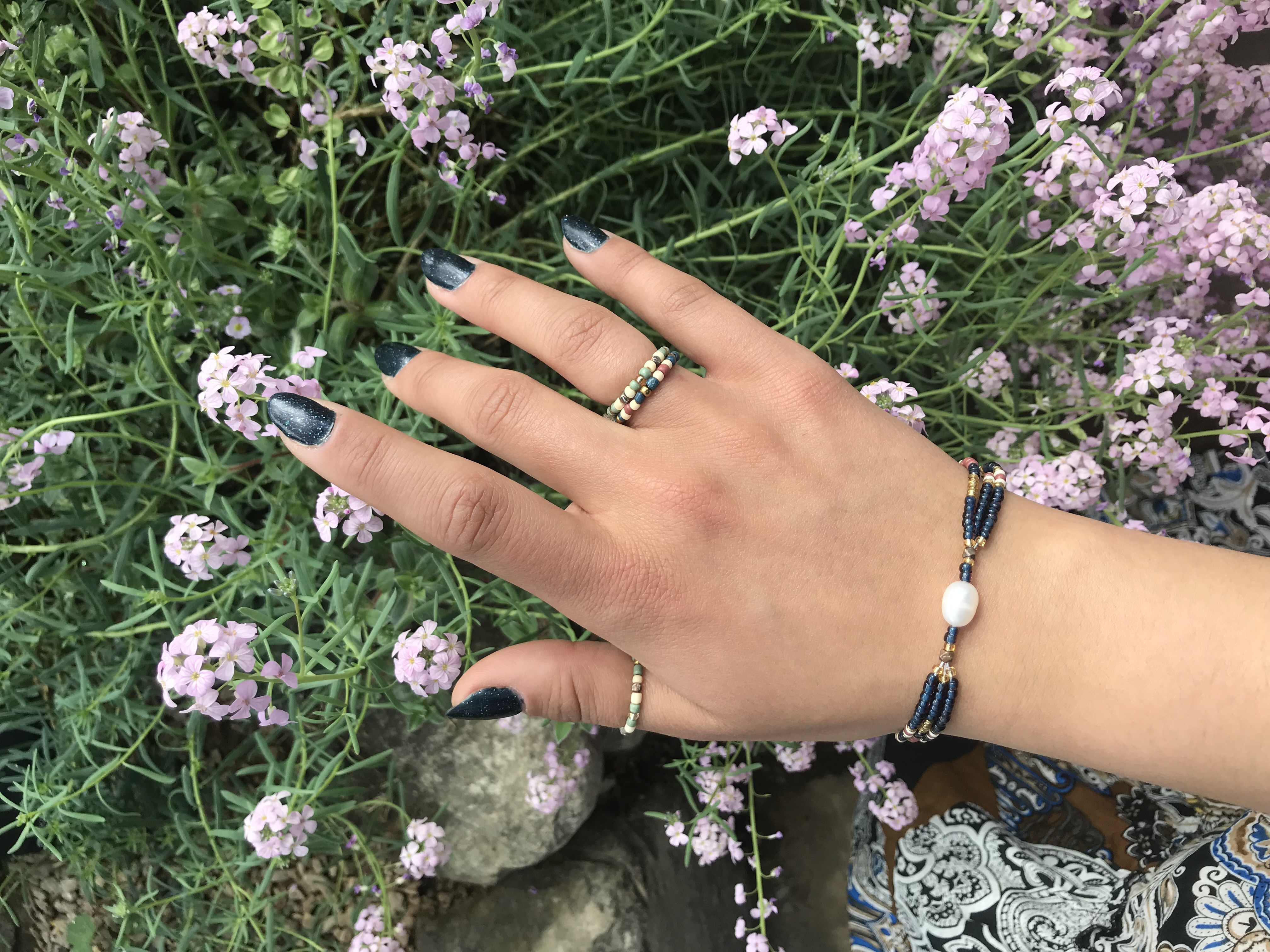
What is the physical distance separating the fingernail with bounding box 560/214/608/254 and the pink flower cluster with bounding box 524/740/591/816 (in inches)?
57.0

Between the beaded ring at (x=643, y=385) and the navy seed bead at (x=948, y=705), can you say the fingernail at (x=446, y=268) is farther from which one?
the navy seed bead at (x=948, y=705)

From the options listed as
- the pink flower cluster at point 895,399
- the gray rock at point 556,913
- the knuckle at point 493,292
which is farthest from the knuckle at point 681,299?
the gray rock at point 556,913

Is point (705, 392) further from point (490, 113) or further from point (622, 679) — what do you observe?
point (490, 113)

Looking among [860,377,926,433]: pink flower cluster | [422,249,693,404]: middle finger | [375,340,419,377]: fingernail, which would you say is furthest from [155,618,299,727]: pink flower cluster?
[860,377,926,433]: pink flower cluster

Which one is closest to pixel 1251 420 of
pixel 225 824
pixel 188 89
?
pixel 225 824

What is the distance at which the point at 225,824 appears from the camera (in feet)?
7.73

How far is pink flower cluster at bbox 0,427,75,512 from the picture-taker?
1.77m

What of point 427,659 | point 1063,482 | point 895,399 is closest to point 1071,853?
point 1063,482

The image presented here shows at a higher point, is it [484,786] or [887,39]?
[887,39]

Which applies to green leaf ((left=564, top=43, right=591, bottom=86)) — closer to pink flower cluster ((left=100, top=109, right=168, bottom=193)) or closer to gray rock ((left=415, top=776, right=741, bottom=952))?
pink flower cluster ((left=100, top=109, right=168, bottom=193))

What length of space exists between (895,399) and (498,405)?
96cm

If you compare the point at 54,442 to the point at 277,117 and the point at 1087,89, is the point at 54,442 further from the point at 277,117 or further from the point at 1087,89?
the point at 1087,89

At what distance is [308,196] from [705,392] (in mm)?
1287

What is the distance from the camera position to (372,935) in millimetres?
2223
